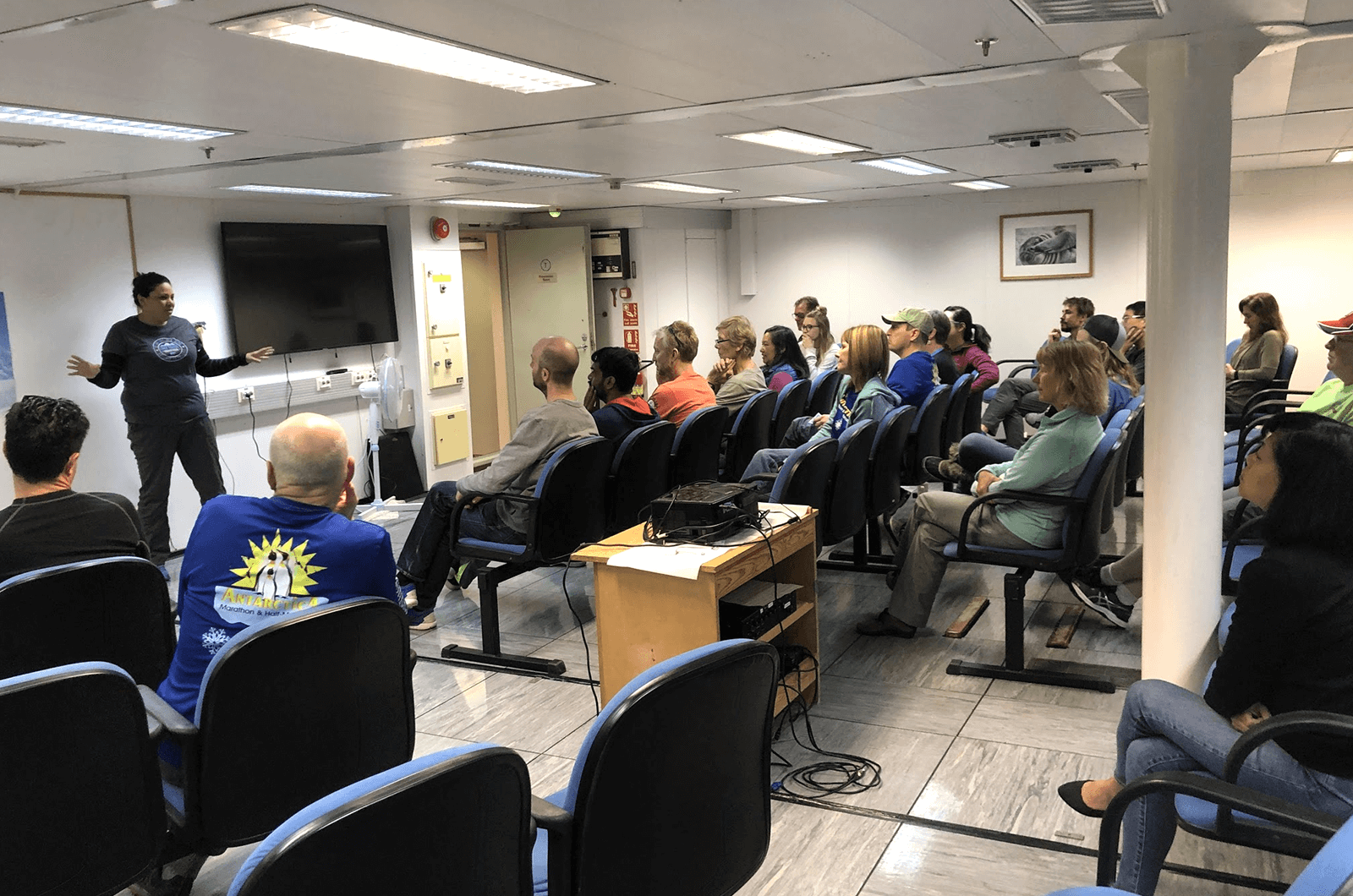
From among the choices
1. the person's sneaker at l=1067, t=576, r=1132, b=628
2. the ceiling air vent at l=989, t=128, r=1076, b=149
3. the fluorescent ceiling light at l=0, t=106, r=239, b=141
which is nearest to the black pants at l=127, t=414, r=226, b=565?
the fluorescent ceiling light at l=0, t=106, r=239, b=141

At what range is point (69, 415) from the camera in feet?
10.2

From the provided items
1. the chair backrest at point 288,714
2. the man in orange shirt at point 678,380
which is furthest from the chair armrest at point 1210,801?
the man in orange shirt at point 678,380

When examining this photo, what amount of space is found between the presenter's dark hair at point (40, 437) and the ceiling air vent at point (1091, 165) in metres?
6.88

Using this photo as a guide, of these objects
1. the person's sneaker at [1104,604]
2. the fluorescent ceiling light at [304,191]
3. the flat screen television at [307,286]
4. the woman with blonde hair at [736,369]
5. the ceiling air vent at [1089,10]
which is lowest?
the person's sneaker at [1104,604]

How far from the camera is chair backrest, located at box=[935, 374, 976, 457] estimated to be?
6.41 meters

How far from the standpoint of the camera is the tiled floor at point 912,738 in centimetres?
280

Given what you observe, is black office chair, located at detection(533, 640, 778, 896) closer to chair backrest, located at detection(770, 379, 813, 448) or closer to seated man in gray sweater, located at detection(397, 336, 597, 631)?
seated man in gray sweater, located at detection(397, 336, 597, 631)

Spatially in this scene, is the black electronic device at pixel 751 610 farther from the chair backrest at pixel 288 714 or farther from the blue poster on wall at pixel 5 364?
the blue poster on wall at pixel 5 364

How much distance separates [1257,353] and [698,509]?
6.00m

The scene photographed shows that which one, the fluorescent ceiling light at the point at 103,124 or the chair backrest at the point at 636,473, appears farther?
the chair backrest at the point at 636,473

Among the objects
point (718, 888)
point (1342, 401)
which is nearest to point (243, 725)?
point (718, 888)

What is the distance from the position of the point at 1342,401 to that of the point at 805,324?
4.55m

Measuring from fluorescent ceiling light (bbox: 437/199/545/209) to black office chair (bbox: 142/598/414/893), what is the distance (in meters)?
6.28

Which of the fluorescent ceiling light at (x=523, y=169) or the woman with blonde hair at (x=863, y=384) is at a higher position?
the fluorescent ceiling light at (x=523, y=169)
